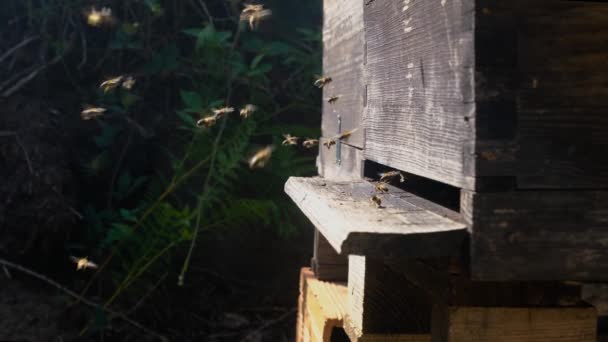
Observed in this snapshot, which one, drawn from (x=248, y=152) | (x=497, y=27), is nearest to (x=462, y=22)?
(x=497, y=27)

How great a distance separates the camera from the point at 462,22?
1441 mm

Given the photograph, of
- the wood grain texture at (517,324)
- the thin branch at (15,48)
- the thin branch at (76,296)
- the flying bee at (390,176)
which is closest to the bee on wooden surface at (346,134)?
the flying bee at (390,176)

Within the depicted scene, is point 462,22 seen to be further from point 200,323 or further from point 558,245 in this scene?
point 200,323

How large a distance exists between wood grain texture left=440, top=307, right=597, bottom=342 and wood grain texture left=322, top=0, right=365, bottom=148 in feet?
3.01

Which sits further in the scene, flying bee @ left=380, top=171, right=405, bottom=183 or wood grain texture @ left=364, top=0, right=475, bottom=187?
flying bee @ left=380, top=171, right=405, bottom=183

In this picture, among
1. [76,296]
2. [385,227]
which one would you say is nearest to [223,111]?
[76,296]

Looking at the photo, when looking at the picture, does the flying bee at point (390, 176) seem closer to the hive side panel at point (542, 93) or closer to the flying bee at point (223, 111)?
the hive side panel at point (542, 93)

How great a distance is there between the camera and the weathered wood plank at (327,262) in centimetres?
310

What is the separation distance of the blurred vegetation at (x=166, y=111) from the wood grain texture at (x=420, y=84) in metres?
2.02

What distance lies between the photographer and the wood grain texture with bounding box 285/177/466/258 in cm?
133

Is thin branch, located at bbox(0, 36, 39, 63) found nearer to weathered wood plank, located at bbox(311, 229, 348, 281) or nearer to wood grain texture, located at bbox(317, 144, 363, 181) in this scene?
wood grain texture, located at bbox(317, 144, 363, 181)

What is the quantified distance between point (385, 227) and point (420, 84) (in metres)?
0.50

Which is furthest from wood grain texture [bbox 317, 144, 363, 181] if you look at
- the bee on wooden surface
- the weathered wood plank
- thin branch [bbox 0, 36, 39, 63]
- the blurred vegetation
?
thin branch [bbox 0, 36, 39, 63]

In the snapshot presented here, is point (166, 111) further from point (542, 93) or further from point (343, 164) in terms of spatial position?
point (542, 93)
